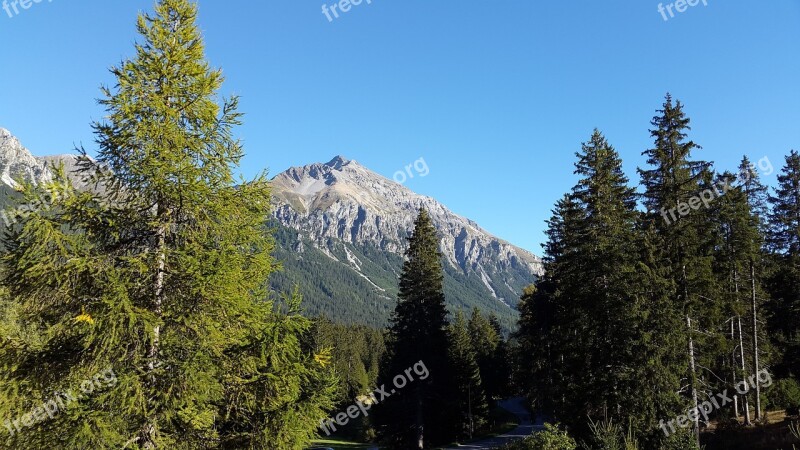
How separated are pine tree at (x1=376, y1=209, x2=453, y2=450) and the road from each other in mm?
3905

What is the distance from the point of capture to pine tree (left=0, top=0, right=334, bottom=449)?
26.1ft

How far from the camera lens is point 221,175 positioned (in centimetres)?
968

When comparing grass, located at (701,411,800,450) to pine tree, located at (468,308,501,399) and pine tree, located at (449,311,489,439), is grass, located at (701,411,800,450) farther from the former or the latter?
pine tree, located at (468,308,501,399)

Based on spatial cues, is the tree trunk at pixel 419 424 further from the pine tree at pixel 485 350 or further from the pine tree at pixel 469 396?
the pine tree at pixel 485 350

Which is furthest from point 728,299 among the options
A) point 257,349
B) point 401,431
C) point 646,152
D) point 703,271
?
point 257,349

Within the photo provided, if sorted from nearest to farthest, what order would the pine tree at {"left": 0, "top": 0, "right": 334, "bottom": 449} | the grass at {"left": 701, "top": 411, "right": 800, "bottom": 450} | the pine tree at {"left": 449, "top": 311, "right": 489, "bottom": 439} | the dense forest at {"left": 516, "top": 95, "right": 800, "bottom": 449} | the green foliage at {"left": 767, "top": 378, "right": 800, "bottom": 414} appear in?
the pine tree at {"left": 0, "top": 0, "right": 334, "bottom": 449} < the dense forest at {"left": 516, "top": 95, "right": 800, "bottom": 449} < the grass at {"left": 701, "top": 411, "right": 800, "bottom": 450} < the green foliage at {"left": 767, "top": 378, "right": 800, "bottom": 414} < the pine tree at {"left": 449, "top": 311, "right": 489, "bottom": 439}

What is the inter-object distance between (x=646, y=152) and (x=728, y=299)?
11552mm

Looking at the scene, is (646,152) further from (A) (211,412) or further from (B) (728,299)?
(A) (211,412)

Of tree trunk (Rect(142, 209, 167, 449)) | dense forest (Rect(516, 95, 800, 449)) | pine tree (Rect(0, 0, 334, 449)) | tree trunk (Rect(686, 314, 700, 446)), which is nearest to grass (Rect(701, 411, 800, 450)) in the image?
dense forest (Rect(516, 95, 800, 449))

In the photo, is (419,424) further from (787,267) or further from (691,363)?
(787,267)

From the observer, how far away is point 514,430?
4516 centimetres

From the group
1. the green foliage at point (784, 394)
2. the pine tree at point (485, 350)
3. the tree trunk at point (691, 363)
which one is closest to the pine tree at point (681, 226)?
the tree trunk at point (691, 363)

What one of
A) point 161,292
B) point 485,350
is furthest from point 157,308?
point 485,350

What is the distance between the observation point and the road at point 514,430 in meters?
34.9
